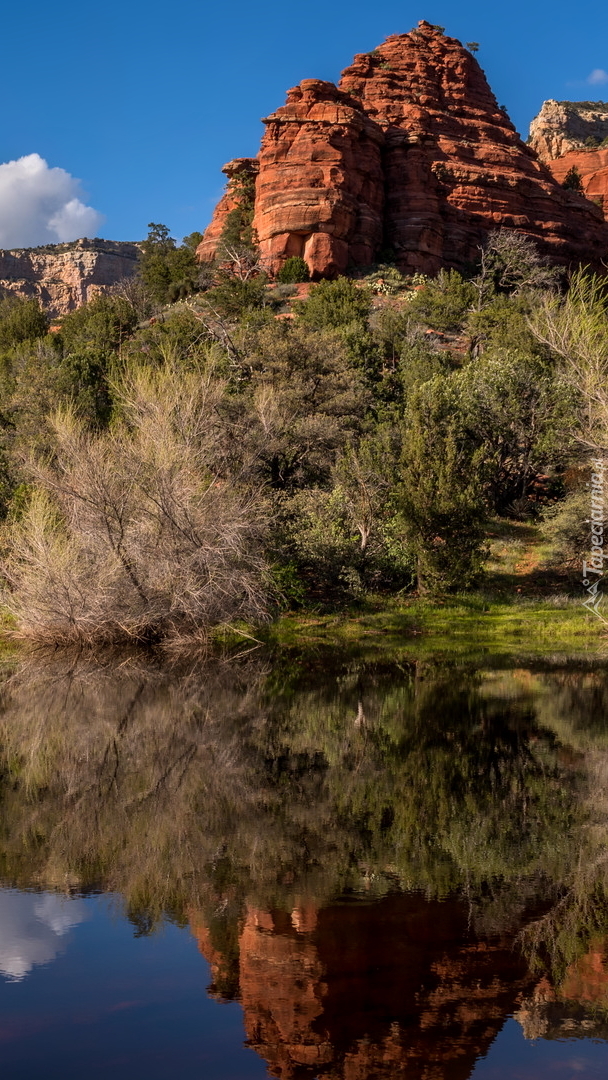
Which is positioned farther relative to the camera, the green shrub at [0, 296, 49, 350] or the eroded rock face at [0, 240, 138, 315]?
the eroded rock face at [0, 240, 138, 315]

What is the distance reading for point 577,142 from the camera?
12519cm

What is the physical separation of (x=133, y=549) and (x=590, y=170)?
9453 cm

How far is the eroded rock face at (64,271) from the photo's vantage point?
14962 cm

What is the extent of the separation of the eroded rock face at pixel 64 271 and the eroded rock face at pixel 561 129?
216 feet

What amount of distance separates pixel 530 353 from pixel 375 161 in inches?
1517

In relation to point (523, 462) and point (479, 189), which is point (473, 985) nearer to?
point (523, 462)

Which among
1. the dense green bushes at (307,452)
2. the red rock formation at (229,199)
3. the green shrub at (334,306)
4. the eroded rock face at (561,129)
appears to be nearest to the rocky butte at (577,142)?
the eroded rock face at (561,129)

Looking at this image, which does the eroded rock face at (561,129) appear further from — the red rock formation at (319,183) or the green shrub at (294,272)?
the green shrub at (294,272)

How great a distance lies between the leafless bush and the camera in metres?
23.9

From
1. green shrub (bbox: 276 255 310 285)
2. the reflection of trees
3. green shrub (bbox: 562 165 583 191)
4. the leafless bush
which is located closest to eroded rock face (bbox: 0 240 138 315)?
green shrub (bbox: 562 165 583 191)

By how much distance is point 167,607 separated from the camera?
81.7 ft

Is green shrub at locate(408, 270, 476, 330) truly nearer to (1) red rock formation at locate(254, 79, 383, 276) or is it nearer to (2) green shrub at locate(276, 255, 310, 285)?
(2) green shrub at locate(276, 255, 310, 285)

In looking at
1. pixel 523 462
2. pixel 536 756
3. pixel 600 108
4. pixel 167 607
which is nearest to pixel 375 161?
pixel 523 462

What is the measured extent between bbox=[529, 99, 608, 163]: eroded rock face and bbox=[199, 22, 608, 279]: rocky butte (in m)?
36.6
